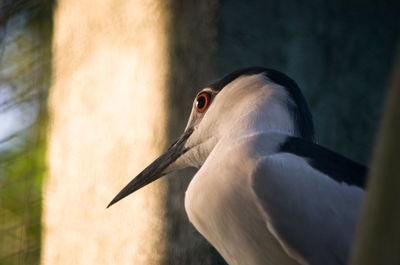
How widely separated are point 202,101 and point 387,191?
921 millimetres

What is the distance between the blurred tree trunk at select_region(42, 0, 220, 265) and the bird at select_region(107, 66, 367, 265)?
1.35ft

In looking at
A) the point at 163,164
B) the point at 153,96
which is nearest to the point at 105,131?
the point at 153,96

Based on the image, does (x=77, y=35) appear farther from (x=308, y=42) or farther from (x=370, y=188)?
(x=370, y=188)

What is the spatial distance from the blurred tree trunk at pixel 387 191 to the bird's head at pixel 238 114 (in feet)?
2.32

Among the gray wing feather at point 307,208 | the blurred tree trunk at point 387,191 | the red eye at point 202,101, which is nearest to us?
the blurred tree trunk at point 387,191

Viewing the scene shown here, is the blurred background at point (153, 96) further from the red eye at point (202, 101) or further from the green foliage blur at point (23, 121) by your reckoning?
the red eye at point (202, 101)

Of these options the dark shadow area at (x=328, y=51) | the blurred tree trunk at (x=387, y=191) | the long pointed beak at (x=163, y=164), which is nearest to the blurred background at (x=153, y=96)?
the dark shadow area at (x=328, y=51)

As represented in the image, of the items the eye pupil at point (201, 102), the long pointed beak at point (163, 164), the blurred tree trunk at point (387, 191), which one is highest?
the blurred tree trunk at point (387, 191)

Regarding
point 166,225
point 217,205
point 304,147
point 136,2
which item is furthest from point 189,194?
point 136,2

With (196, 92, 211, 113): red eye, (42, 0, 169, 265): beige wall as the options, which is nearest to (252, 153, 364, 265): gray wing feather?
(196, 92, 211, 113): red eye

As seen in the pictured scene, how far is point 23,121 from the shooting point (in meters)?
2.12

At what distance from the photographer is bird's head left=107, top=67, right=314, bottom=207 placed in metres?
1.00

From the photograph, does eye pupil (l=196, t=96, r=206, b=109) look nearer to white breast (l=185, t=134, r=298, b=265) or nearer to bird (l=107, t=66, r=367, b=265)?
bird (l=107, t=66, r=367, b=265)

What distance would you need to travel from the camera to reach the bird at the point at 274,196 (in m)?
0.69
